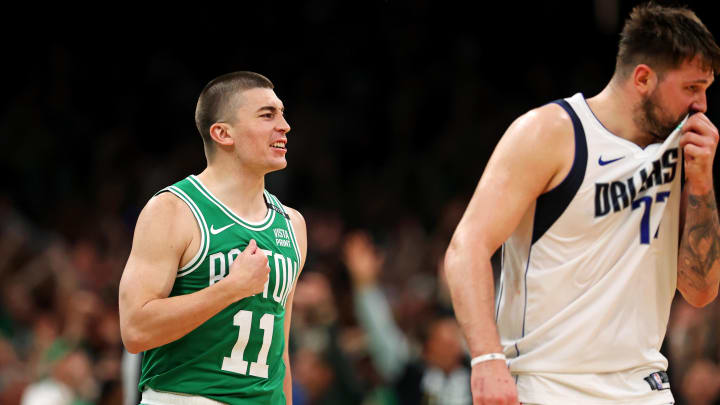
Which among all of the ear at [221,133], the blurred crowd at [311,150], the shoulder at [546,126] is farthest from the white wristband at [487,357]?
the blurred crowd at [311,150]

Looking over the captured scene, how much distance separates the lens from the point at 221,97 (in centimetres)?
423

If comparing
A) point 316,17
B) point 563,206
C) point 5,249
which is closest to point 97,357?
point 5,249

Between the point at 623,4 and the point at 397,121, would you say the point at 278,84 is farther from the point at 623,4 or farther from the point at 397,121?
the point at 623,4

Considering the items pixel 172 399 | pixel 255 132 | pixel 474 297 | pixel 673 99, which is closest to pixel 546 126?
pixel 673 99

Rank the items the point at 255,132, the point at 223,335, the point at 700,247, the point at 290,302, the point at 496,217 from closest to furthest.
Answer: the point at 496,217
the point at 700,247
the point at 223,335
the point at 255,132
the point at 290,302

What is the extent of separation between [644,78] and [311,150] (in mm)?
9267

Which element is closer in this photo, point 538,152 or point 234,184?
point 538,152

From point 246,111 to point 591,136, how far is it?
1.45 m

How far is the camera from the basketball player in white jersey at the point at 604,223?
12.0 feet

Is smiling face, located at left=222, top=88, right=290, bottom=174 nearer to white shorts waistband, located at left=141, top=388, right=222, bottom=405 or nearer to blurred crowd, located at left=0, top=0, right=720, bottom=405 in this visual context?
white shorts waistband, located at left=141, top=388, right=222, bottom=405

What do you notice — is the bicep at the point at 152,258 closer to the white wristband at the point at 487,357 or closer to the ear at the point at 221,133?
the ear at the point at 221,133

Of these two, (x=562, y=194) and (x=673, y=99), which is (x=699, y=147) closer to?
(x=673, y=99)

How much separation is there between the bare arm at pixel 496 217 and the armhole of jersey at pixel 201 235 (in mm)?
988

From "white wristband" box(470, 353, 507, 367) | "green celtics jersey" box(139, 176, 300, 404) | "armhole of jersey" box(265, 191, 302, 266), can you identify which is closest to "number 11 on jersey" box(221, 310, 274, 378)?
"green celtics jersey" box(139, 176, 300, 404)
